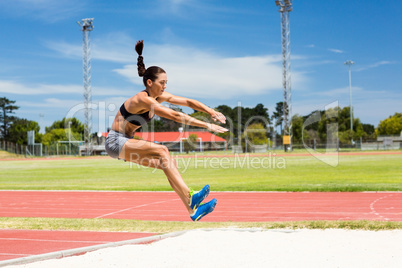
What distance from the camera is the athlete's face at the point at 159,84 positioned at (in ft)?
15.0

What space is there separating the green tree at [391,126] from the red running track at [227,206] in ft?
224

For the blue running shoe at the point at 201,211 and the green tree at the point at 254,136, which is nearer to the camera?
the blue running shoe at the point at 201,211

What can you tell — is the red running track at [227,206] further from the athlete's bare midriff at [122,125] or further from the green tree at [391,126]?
the green tree at [391,126]

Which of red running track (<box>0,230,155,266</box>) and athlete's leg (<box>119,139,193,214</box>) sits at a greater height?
athlete's leg (<box>119,139,193,214</box>)

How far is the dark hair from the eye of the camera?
4.61 metres

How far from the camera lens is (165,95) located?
4.87 metres

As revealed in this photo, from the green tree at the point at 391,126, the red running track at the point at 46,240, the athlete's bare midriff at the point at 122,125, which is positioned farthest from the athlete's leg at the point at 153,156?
the green tree at the point at 391,126

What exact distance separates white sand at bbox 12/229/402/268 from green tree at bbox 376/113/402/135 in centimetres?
7481

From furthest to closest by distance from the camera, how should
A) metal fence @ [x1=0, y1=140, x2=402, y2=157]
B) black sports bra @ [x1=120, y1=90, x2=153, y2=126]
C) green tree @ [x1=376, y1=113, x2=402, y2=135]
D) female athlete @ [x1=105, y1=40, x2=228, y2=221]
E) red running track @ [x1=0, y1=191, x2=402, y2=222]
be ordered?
1. green tree @ [x1=376, y1=113, x2=402, y2=135]
2. metal fence @ [x1=0, y1=140, x2=402, y2=157]
3. red running track @ [x1=0, y1=191, x2=402, y2=222]
4. black sports bra @ [x1=120, y1=90, x2=153, y2=126]
5. female athlete @ [x1=105, y1=40, x2=228, y2=221]

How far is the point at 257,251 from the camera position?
5.54 metres

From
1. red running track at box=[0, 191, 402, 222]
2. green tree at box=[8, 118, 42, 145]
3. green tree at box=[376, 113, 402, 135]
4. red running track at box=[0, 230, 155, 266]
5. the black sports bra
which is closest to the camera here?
the black sports bra

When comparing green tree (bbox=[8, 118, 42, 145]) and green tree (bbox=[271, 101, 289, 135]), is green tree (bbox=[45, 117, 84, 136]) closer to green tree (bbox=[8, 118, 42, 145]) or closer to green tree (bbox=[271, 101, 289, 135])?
green tree (bbox=[8, 118, 42, 145])

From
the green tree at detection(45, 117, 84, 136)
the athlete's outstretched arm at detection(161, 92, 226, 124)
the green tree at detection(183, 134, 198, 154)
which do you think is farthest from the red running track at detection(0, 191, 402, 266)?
the green tree at detection(45, 117, 84, 136)

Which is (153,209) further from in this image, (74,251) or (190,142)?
(190,142)
